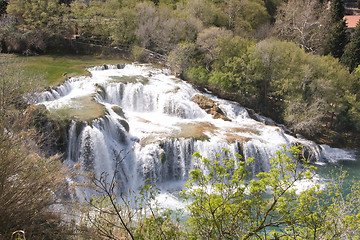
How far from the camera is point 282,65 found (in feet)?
78.8

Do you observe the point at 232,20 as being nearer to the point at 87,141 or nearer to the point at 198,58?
the point at 198,58

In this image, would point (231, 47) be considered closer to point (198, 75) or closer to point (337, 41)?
point (198, 75)

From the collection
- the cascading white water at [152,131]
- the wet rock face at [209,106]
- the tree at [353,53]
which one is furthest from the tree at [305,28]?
the wet rock face at [209,106]

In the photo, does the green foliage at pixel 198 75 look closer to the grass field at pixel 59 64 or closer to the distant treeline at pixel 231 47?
the distant treeline at pixel 231 47

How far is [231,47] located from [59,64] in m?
Result: 15.5

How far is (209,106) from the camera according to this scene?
21.7 meters

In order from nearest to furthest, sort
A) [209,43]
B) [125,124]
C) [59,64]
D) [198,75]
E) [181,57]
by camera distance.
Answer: [125,124] < [59,64] < [198,75] < [181,57] < [209,43]

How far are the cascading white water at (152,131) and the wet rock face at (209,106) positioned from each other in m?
0.40

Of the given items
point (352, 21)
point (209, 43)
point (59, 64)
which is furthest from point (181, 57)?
point (352, 21)

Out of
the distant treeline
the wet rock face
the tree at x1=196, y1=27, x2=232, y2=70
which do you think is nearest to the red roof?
the distant treeline

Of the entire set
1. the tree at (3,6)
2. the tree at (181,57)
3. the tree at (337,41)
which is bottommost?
the tree at (181,57)

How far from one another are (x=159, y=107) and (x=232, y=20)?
65.3 ft

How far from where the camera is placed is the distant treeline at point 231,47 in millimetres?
23438

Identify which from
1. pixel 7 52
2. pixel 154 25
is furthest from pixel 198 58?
pixel 7 52
